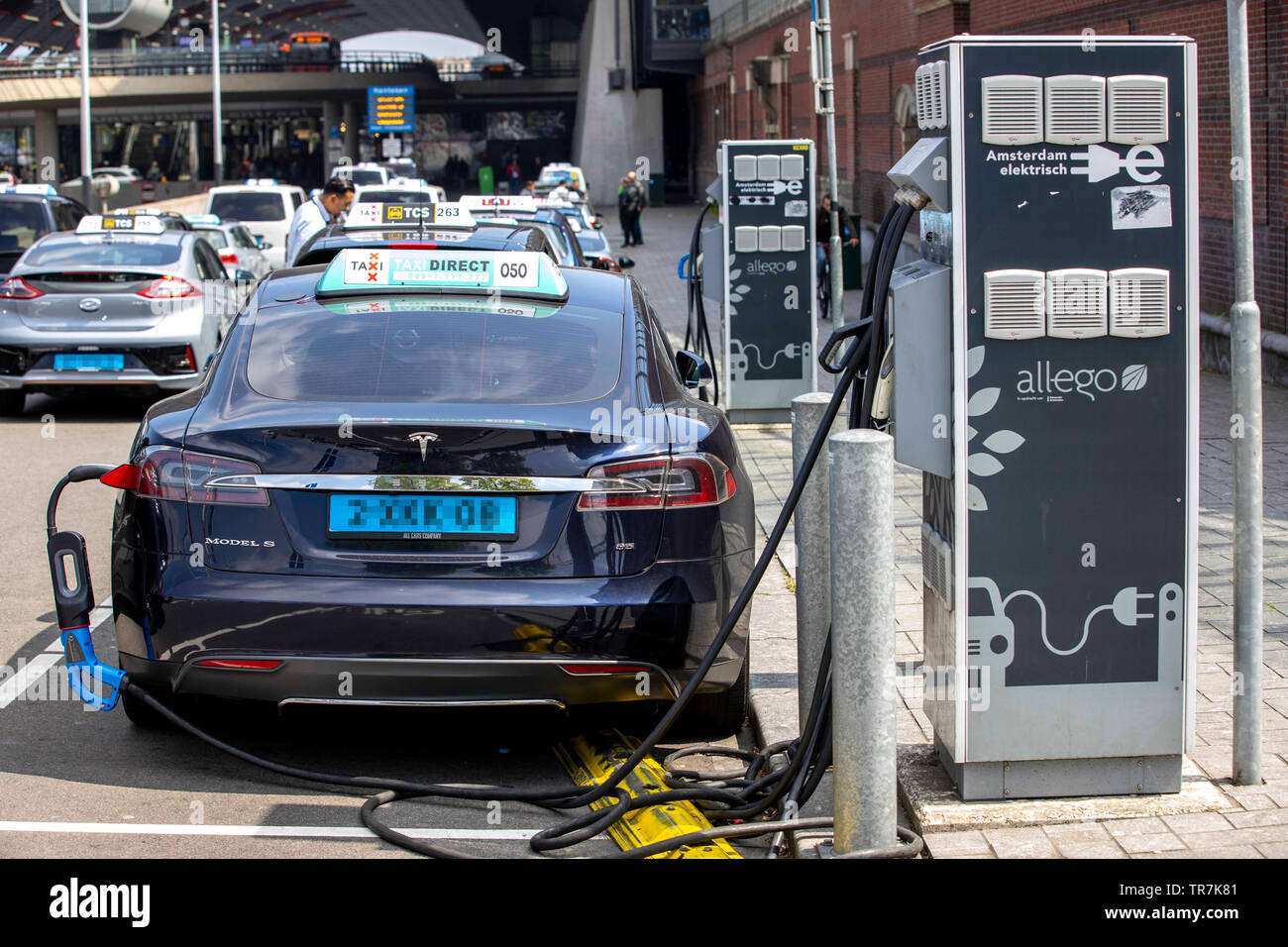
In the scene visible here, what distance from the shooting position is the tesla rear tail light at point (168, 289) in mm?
13555

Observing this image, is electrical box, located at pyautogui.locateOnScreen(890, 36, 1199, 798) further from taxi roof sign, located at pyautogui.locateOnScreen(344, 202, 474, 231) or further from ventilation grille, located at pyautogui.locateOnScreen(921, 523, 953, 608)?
taxi roof sign, located at pyautogui.locateOnScreen(344, 202, 474, 231)

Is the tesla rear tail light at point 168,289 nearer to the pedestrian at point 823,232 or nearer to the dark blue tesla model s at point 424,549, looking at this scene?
the dark blue tesla model s at point 424,549

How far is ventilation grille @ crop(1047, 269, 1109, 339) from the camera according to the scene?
4160 millimetres

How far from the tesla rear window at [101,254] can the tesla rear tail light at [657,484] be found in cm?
1009

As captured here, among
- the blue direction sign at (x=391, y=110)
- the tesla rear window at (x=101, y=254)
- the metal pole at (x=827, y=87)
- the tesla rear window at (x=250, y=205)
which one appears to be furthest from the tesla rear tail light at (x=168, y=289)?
the blue direction sign at (x=391, y=110)

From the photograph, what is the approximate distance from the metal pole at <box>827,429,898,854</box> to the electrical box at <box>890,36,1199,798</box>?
15.2 inches

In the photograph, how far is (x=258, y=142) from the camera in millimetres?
95812

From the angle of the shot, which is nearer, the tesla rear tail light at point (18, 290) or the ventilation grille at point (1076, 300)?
the ventilation grille at point (1076, 300)

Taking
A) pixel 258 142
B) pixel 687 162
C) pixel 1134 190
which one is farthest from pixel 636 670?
pixel 258 142

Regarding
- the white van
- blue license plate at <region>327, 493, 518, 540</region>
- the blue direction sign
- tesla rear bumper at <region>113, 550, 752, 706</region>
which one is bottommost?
tesla rear bumper at <region>113, 550, 752, 706</region>

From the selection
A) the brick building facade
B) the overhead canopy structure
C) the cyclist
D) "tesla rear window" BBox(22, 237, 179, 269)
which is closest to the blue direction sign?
the brick building facade

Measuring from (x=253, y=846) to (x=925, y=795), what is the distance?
1.86m

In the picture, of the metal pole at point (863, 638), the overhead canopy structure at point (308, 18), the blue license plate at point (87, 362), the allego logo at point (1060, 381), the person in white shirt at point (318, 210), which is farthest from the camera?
the overhead canopy structure at point (308, 18)
